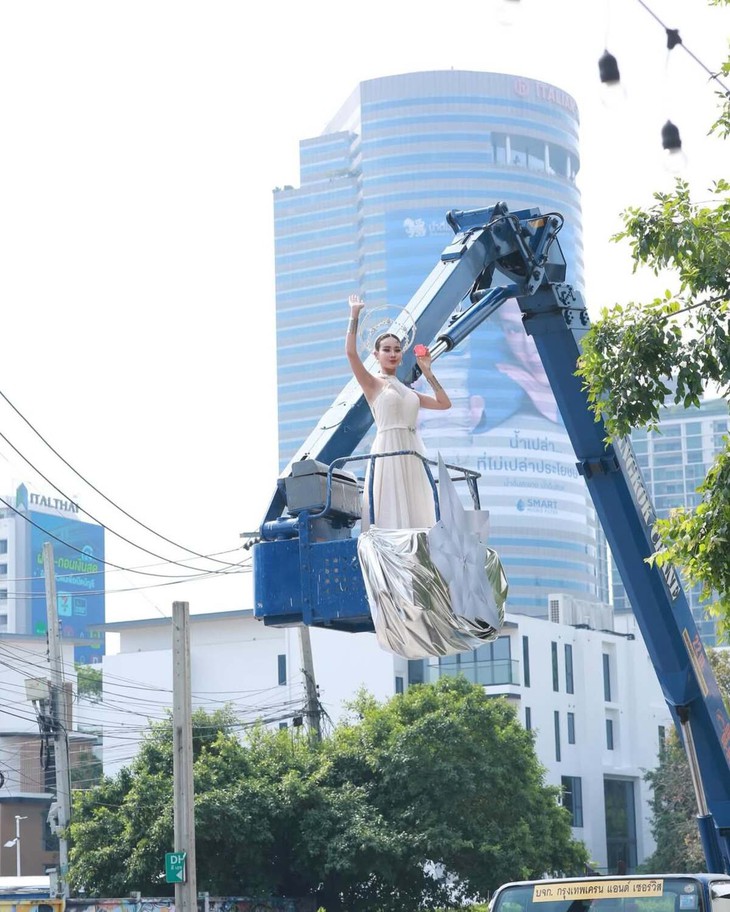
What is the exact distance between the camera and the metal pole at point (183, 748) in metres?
26.2

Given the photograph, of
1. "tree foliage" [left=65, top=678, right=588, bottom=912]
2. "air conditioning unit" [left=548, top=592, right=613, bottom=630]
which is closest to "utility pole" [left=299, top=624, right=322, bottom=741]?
"tree foliage" [left=65, top=678, right=588, bottom=912]

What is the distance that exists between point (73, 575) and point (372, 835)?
509 feet

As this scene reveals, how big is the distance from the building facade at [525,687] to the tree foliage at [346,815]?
91.4 ft

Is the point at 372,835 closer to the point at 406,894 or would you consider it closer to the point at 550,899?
the point at 406,894

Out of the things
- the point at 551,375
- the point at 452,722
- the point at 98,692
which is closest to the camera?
the point at 551,375

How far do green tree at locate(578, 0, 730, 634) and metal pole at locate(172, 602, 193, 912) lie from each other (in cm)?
1483

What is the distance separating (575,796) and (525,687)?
6.62 m

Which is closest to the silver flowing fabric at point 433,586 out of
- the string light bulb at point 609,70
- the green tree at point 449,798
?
the string light bulb at point 609,70

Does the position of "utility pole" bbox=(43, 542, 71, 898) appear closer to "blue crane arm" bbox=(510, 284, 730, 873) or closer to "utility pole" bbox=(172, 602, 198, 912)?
"utility pole" bbox=(172, 602, 198, 912)

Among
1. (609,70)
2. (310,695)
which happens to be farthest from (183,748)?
(609,70)

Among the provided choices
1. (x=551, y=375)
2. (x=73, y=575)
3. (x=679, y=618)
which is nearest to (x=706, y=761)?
(x=679, y=618)

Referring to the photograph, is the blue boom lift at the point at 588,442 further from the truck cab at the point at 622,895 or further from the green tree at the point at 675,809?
the green tree at the point at 675,809

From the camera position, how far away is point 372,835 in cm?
3606

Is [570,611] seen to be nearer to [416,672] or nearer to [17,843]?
[416,672]
